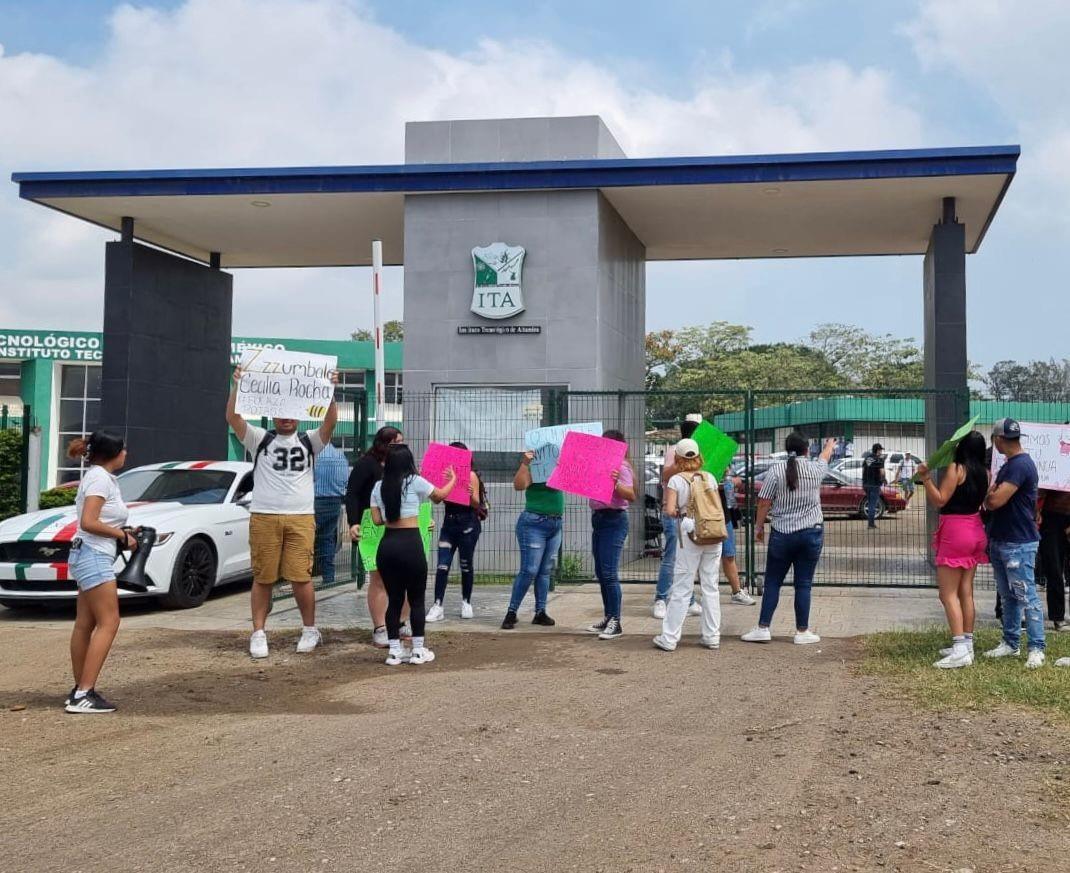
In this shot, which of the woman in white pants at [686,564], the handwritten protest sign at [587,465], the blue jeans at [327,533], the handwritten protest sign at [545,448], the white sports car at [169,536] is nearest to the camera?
the woman in white pants at [686,564]

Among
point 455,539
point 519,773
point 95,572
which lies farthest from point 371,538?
point 519,773

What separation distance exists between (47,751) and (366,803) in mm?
2181

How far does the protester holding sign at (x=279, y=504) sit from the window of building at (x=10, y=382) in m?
33.0

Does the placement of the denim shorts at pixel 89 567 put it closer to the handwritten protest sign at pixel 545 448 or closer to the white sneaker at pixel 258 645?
the white sneaker at pixel 258 645

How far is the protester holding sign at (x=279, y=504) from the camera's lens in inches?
346

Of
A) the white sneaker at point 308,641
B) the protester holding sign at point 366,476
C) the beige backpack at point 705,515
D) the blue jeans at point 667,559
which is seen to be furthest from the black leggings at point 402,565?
the blue jeans at point 667,559

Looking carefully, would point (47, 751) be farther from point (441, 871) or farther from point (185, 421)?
point (185, 421)

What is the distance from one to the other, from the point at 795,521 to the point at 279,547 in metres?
4.24

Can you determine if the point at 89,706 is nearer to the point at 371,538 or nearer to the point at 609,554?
the point at 371,538

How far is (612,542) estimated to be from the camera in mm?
9836

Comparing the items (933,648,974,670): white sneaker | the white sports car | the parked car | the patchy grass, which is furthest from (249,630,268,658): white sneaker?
the parked car

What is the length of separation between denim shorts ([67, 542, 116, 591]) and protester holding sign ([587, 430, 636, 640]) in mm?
4251

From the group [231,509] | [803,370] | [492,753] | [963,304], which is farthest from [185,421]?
[803,370]

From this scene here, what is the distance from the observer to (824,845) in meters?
4.53
